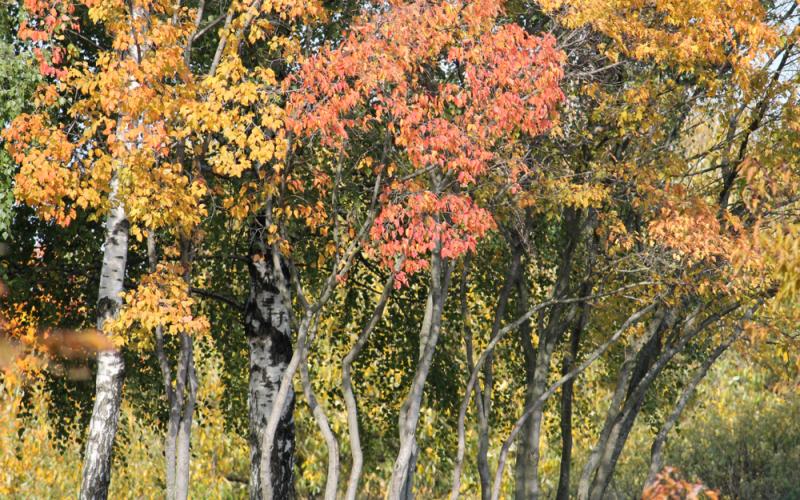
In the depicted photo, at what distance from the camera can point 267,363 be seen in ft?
42.8

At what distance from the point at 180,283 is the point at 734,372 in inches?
691

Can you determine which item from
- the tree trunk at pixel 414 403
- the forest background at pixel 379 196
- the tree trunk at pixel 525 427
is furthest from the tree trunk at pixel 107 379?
the tree trunk at pixel 525 427

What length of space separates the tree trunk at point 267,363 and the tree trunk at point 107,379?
217 centimetres

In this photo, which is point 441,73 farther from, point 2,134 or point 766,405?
point 766,405

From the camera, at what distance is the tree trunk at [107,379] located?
34.2 feet

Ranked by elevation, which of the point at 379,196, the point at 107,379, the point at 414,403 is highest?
the point at 379,196

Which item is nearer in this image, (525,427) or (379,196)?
(379,196)

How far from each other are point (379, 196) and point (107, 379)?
3.44 meters

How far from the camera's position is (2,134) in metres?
10.4

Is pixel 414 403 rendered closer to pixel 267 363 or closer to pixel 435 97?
pixel 267 363

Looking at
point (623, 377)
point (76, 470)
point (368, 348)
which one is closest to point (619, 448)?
point (623, 377)

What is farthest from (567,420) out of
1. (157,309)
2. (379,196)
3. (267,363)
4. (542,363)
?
(157,309)

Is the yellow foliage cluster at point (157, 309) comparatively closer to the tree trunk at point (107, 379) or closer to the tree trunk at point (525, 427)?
the tree trunk at point (107, 379)

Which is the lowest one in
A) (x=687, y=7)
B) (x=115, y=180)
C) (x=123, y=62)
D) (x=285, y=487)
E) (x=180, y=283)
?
(x=285, y=487)
